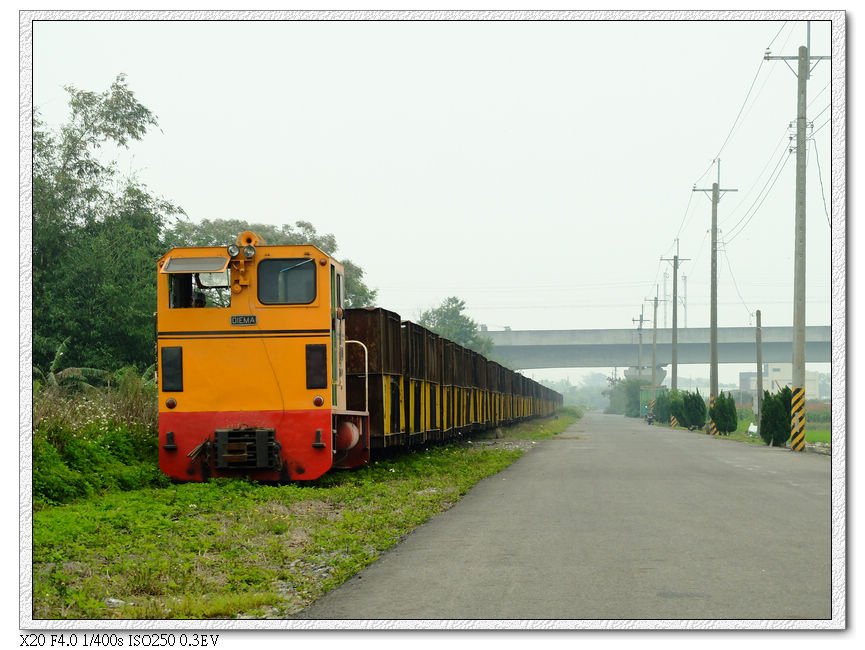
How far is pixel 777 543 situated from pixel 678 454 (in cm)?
1731

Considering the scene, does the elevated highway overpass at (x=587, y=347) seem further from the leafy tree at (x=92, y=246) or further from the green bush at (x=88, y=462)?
the green bush at (x=88, y=462)

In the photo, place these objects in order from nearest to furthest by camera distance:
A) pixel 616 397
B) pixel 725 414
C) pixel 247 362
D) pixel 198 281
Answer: pixel 247 362, pixel 198 281, pixel 725 414, pixel 616 397

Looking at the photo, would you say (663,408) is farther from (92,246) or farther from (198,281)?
(198,281)

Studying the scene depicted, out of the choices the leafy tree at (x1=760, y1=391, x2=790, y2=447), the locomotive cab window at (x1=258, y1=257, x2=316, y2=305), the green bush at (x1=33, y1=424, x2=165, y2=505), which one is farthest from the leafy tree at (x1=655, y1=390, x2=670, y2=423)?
the locomotive cab window at (x1=258, y1=257, x2=316, y2=305)

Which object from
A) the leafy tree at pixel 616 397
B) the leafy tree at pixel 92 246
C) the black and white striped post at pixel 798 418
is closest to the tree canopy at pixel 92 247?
the leafy tree at pixel 92 246

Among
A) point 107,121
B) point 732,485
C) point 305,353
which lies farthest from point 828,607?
point 107,121

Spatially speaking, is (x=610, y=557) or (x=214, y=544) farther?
(x=214, y=544)

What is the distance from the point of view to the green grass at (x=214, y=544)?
7.11 meters

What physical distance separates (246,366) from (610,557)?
6833 mm

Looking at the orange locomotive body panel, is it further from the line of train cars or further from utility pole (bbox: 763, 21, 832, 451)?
utility pole (bbox: 763, 21, 832, 451)

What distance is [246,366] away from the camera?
14289 mm

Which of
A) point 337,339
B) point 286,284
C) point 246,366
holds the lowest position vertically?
point 246,366

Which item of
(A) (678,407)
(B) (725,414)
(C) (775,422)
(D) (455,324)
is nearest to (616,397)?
(D) (455,324)

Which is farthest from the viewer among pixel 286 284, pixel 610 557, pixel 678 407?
pixel 678 407
